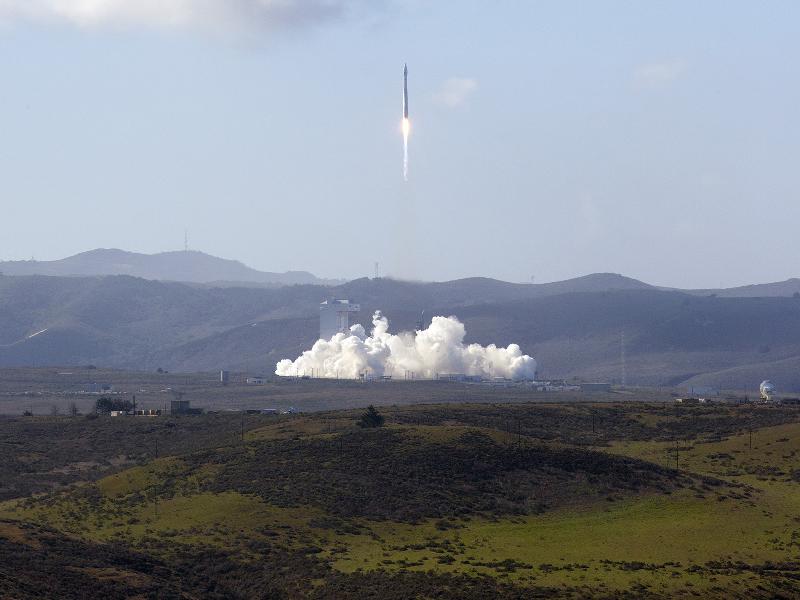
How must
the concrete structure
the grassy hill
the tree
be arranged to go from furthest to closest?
the concrete structure, the tree, the grassy hill

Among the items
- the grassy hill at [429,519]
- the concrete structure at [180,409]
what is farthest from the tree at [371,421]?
the concrete structure at [180,409]

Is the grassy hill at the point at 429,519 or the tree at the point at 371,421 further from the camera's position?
the tree at the point at 371,421

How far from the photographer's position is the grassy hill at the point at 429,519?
269 feet

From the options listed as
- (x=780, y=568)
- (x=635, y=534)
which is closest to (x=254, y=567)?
(x=635, y=534)

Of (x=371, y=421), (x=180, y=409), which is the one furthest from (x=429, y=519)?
(x=180, y=409)

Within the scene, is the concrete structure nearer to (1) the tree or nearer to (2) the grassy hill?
(2) the grassy hill

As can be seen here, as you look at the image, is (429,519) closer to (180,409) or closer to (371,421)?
(371,421)

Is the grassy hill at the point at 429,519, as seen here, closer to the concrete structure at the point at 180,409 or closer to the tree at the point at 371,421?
the tree at the point at 371,421

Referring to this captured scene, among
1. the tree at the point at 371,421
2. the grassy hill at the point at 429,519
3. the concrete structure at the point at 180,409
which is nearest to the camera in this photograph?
the grassy hill at the point at 429,519

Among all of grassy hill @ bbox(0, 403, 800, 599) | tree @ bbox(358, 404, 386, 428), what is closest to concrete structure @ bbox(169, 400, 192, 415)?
grassy hill @ bbox(0, 403, 800, 599)

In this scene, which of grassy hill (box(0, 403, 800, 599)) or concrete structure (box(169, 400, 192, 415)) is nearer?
grassy hill (box(0, 403, 800, 599))

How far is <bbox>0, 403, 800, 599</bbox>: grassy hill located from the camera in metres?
82.0

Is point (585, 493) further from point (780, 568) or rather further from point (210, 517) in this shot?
point (210, 517)

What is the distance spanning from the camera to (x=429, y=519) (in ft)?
321
